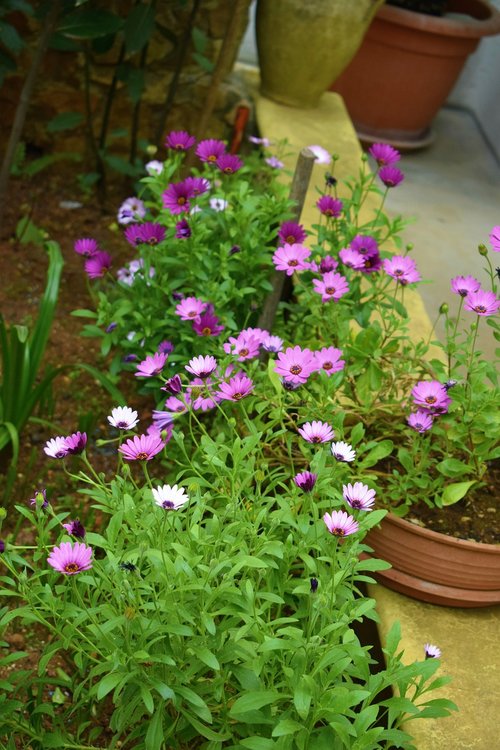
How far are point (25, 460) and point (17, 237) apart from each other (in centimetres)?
99

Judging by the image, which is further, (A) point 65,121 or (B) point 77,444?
(A) point 65,121

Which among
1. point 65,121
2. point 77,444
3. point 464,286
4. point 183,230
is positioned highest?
point 464,286

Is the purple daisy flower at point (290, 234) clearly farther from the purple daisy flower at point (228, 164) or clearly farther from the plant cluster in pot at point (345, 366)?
the purple daisy flower at point (228, 164)

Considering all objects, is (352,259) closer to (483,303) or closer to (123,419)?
(483,303)

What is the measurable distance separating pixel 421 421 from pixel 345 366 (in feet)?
0.92

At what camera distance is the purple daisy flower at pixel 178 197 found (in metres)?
2.05

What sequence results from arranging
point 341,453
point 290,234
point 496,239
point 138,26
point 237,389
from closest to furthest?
point 341,453, point 237,389, point 496,239, point 290,234, point 138,26

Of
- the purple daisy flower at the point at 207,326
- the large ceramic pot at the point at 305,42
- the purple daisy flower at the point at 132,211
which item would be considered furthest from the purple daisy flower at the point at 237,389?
the large ceramic pot at the point at 305,42

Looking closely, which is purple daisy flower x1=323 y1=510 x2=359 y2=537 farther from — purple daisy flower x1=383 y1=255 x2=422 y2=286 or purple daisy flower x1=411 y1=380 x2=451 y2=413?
purple daisy flower x1=383 y1=255 x2=422 y2=286

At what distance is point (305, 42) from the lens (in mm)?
3545

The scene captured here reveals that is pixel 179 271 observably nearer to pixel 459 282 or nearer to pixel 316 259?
pixel 316 259

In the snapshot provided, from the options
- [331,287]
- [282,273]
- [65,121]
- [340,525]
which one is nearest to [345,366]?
[331,287]

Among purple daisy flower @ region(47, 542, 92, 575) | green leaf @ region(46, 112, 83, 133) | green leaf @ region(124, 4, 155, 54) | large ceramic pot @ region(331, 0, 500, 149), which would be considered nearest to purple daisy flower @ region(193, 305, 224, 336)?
purple daisy flower @ region(47, 542, 92, 575)

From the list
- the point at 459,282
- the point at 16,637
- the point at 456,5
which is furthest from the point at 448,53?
the point at 16,637
